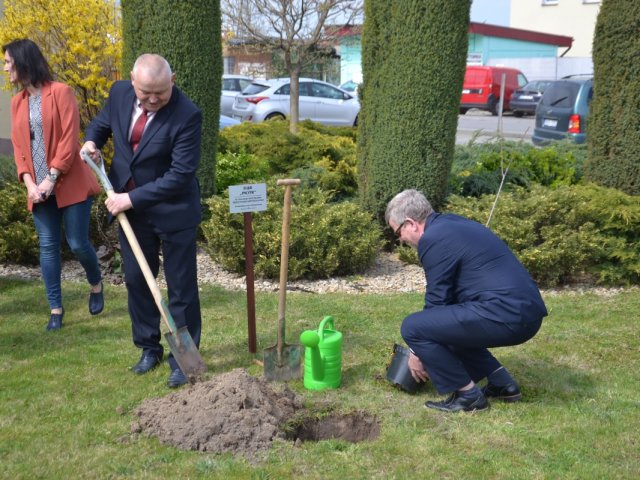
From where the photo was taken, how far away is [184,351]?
4527 millimetres

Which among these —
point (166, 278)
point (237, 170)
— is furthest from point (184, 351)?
point (237, 170)

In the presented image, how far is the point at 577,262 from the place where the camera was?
23.4 feet

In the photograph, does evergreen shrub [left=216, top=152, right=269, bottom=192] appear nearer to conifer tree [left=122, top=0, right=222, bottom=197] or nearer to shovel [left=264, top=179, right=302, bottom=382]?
conifer tree [left=122, top=0, right=222, bottom=197]

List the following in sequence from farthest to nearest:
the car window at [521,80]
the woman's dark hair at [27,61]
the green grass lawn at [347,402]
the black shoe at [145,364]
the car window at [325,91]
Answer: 1. the car window at [521,80]
2. the car window at [325,91]
3. the woman's dark hair at [27,61]
4. the black shoe at [145,364]
5. the green grass lawn at [347,402]

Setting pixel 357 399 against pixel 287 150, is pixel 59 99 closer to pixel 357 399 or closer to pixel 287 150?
pixel 357 399

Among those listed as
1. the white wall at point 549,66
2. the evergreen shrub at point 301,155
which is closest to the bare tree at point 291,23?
the evergreen shrub at point 301,155

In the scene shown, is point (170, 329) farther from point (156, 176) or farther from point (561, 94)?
point (561, 94)

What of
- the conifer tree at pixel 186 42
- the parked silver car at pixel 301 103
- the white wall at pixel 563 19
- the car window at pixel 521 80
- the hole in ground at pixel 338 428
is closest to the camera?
the hole in ground at pixel 338 428

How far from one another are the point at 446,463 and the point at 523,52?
141 feet

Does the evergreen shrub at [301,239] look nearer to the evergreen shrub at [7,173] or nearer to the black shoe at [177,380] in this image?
the evergreen shrub at [7,173]

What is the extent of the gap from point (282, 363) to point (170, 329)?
0.75 metres

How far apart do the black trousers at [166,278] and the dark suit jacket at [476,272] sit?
1.45m

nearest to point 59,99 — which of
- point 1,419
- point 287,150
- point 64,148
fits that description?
point 64,148

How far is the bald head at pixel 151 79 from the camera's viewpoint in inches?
166
